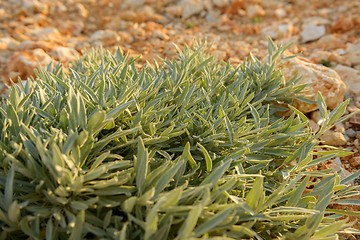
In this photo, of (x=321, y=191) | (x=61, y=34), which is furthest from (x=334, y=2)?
(x=321, y=191)

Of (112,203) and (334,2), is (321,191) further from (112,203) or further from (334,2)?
(334,2)

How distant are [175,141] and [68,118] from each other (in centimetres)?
56

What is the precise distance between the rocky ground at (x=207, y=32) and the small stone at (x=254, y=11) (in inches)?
0.4

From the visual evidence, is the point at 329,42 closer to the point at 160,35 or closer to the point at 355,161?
the point at 160,35

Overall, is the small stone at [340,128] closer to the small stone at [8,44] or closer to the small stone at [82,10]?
the small stone at [8,44]

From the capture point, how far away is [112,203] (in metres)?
1.78

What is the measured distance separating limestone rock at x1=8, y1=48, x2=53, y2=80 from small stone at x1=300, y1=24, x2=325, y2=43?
2.22 meters

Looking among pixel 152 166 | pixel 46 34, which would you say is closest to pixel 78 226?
pixel 152 166

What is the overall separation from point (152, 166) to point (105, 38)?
2416 millimetres

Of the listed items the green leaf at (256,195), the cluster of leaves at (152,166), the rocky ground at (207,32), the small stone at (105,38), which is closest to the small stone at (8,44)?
the rocky ground at (207,32)

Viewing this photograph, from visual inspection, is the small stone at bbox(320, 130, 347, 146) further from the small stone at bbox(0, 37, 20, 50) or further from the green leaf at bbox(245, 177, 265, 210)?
the small stone at bbox(0, 37, 20, 50)

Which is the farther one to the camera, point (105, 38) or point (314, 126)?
point (105, 38)

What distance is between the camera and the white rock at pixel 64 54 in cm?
373

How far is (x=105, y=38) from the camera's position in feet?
14.0
